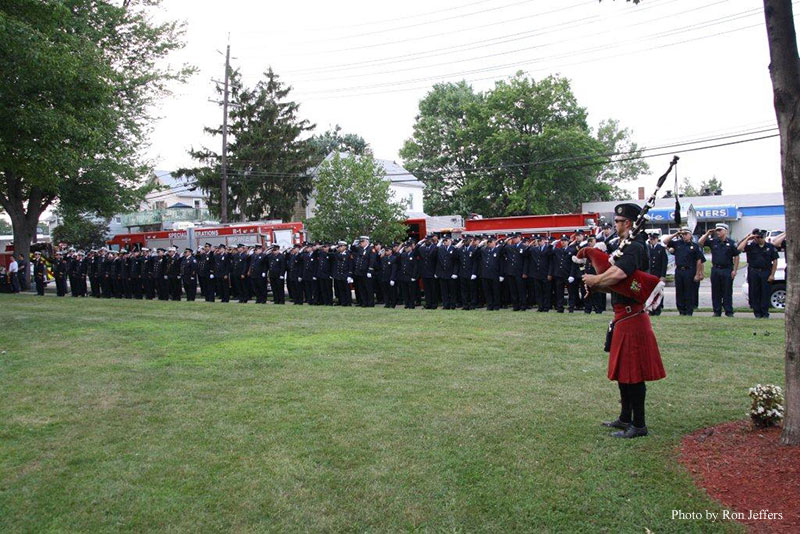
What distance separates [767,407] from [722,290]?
29.0 ft

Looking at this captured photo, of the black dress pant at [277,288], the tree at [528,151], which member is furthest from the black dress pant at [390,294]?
the tree at [528,151]

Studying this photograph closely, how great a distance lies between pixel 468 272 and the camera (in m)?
16.3

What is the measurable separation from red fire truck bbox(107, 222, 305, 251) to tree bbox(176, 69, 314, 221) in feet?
43.9

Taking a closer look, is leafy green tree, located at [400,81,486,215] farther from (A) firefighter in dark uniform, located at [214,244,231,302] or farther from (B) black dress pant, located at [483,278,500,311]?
(B) black dress pant, located at [483,278,500,311]

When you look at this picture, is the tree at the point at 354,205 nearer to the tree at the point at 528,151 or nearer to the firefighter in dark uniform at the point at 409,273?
the firefighter in dark uniform at the point at 409,273

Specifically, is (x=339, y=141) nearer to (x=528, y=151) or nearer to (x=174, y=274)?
(x=528, y=151)

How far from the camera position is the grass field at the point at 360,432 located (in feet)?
13.8

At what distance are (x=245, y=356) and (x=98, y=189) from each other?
23986mm

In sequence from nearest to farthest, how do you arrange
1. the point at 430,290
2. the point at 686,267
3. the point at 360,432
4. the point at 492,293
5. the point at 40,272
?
the point at 360,432
the point at 686,267
the point at 492,293
the point at 430,290
the point at 40,272

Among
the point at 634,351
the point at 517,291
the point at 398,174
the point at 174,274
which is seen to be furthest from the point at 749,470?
the point at 398,174

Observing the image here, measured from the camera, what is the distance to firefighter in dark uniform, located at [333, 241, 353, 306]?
1806cm

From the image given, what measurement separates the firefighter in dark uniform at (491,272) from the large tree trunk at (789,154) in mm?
11052

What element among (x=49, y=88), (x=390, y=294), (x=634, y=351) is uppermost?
(x=49, y=88)

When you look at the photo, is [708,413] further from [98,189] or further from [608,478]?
[98,189]
